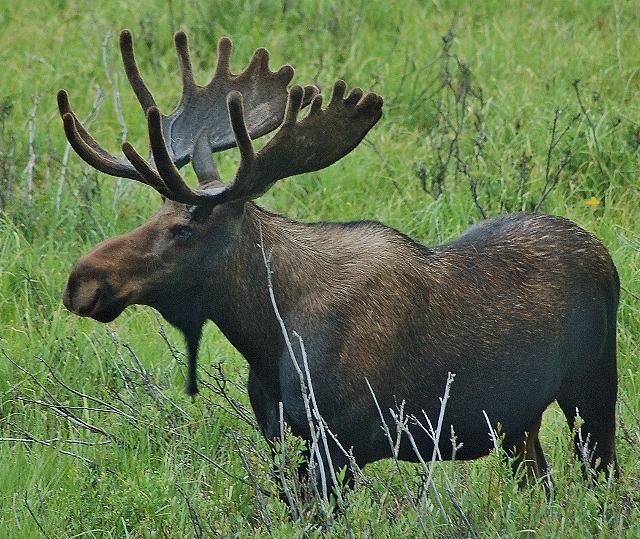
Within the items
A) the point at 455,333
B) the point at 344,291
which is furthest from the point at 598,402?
the point at 344,291

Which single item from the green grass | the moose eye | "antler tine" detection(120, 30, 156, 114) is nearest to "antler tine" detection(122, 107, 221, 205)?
the moose eye

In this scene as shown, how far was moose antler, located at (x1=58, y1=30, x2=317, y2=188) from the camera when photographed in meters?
4.65

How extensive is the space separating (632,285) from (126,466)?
8.94 feet

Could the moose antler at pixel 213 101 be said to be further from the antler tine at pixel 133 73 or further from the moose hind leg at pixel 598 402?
the moose hind leg at pixel 598 402

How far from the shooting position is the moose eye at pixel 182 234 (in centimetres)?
416

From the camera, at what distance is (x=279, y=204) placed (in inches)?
281

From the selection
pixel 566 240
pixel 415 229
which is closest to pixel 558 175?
pixel 415 229

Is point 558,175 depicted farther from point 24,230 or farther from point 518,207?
Answer: point 24,230

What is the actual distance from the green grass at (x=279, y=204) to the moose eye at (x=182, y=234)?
789 mm

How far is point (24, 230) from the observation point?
22.2 ft

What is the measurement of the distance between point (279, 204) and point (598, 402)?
2.88m

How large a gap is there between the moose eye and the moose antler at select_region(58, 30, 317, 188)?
449 mm

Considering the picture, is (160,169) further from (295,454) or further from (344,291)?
(295,454)

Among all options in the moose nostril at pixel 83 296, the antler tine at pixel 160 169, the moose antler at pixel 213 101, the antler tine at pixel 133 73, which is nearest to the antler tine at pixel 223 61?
the moose antler at pixel 213 101
